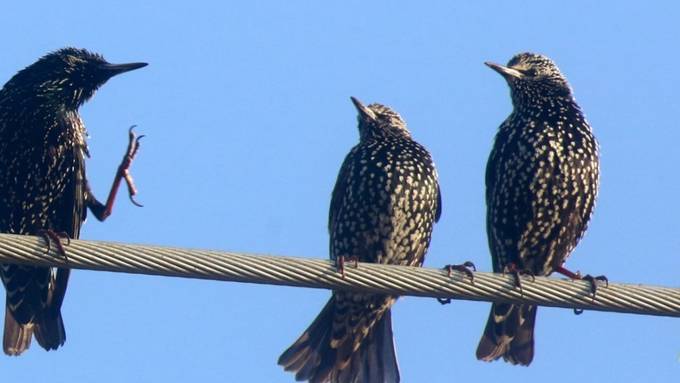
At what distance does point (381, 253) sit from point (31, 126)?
70.6 inches

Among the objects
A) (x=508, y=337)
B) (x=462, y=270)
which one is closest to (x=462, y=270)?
(x=462, y=270)

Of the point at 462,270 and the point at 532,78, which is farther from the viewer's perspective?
the point at 532,78

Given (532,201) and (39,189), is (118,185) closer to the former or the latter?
(39,189)

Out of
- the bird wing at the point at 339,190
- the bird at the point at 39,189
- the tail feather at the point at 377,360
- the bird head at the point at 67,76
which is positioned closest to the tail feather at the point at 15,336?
the bird at the point at 39,189

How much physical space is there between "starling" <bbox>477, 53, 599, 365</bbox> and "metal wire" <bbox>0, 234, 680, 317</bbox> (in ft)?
5.62

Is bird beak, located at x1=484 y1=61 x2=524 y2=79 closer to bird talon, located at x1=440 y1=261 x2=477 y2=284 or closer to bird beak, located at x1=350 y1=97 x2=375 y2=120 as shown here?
bird beak, located at x1=350 y1=97 x2=375 y2=120

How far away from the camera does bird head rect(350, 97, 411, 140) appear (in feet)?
27.6

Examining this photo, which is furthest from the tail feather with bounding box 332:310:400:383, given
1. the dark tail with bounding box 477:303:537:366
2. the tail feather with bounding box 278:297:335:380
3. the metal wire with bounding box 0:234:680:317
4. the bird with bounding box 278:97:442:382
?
the metal wire with bounding box 0:234:680:317

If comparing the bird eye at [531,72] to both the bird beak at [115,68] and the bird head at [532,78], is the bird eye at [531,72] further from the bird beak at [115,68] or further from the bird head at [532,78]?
the bird beak at [115,68]

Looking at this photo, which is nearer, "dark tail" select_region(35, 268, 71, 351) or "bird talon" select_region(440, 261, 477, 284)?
"bird talon" select_region(440, 261, 477, 284)

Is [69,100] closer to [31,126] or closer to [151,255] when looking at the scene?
[31,126]

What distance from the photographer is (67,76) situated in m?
7.88

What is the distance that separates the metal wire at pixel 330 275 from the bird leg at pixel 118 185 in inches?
55.2

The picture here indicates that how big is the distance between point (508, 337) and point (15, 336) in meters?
2.30
